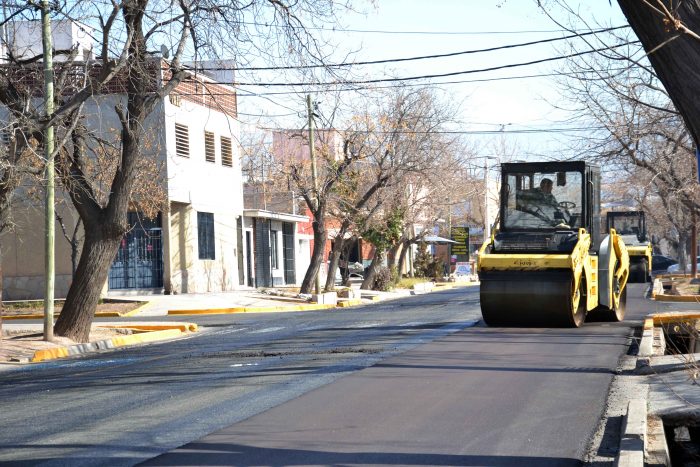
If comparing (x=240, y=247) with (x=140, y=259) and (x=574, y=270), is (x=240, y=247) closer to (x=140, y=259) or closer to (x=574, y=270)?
(x=140, y=259)

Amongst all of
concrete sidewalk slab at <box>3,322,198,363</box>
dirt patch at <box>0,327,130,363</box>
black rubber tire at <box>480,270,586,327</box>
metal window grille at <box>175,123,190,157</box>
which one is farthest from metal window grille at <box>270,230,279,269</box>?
black rubber tire at <box>480,270,586,327</box>

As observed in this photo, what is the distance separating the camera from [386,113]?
139ft

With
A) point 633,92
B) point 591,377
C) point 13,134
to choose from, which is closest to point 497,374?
point 591,377

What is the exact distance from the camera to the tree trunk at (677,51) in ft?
23.0

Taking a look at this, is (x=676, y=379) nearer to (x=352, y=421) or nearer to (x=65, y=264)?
(x=352, y=421)

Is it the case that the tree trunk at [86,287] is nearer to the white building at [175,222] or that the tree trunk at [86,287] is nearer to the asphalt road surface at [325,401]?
the asphalt road surface at [325,401]

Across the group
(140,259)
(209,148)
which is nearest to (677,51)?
(140,259)

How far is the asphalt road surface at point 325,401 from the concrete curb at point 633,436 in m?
0.38

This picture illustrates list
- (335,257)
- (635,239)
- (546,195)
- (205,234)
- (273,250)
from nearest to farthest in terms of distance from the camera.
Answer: (546,195) < (205,234) < (335,257) < (635,239) < (273,250)

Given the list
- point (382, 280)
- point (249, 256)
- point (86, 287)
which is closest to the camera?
point (86, 287)

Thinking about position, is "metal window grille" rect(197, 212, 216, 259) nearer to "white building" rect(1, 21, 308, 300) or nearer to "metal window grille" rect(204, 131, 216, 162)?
"white building" rect(1, 21, 308, 300)

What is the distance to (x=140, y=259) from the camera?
3809cm

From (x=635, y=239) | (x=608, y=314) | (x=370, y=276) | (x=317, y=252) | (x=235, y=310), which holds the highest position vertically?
(x=635, y=239)

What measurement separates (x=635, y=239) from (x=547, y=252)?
2682cm
